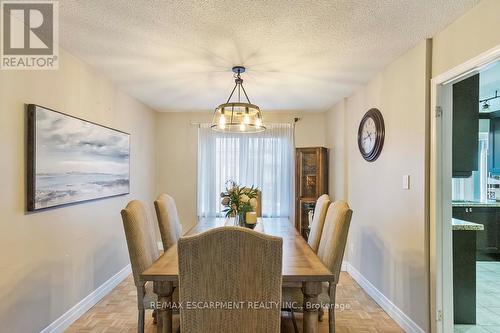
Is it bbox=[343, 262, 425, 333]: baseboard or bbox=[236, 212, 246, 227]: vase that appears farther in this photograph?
bbox=[236, 212, 246, 227]: vase

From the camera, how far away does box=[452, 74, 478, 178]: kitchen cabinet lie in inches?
94.2

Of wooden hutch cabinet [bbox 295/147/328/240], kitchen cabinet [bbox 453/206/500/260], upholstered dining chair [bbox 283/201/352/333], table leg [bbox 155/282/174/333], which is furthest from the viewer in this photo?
wooden hutch cabinet [bbox 295/147/328/240]

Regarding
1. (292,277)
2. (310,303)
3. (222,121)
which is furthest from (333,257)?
(222,121)

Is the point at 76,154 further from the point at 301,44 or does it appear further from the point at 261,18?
the point at 301,44

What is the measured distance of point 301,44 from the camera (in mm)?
2283

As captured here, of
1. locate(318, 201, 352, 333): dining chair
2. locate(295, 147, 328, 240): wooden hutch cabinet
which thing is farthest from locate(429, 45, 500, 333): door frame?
locate(295, 147, 328, 240): wooden hutch cabinet

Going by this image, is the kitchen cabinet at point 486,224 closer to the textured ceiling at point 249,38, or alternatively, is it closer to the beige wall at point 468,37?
the textured ceiling at point 249,38

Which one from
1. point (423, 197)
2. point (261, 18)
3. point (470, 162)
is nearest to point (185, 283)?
point (261, 18)

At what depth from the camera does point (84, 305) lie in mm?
2754

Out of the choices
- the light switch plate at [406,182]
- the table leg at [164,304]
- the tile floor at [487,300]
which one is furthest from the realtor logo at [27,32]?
the tile floor at [487,300]

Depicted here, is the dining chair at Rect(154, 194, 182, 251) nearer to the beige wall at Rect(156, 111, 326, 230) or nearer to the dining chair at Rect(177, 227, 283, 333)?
the dining chair at Rect(177, 227, 283, 333)

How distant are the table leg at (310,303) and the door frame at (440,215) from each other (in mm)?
988

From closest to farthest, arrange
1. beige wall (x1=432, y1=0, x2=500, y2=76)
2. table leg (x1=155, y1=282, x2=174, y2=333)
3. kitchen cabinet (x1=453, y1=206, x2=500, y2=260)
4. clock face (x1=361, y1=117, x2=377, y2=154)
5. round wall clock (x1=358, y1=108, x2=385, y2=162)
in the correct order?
beige wall (x1=432, y1=0, x2=500, y2=76) < table leg (x1=155, y1=282, x2=174, y2=333) < round wall clock (x1=358, y1=108, x2=385, y2=162) < clock face (x1=361, y1=117, x2=377, y2=154) < kitchen cabinet (x1=453, y1=206, x2=500, y2=260)

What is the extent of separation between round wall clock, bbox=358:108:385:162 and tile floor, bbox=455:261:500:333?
1.68 metres
